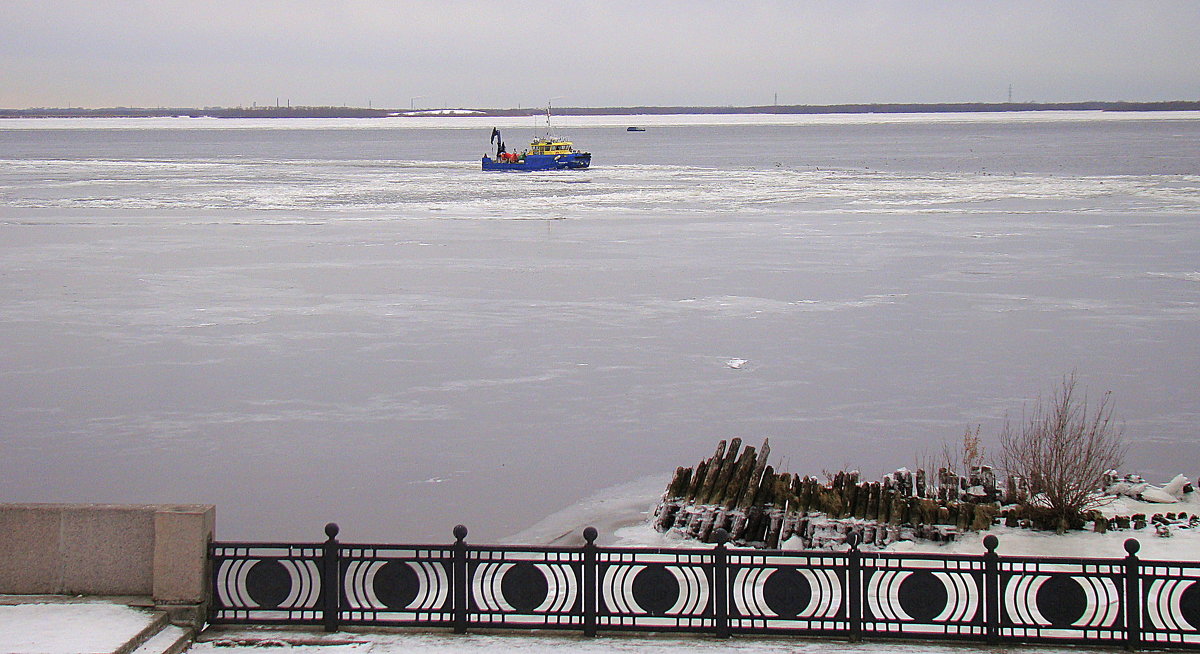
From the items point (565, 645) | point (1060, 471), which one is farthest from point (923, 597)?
point (1060, 471)

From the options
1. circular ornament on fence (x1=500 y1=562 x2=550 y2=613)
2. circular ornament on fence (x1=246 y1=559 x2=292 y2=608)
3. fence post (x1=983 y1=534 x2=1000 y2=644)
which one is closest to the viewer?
fence post (x1=983 y1=534 x2=1000 y2=644)

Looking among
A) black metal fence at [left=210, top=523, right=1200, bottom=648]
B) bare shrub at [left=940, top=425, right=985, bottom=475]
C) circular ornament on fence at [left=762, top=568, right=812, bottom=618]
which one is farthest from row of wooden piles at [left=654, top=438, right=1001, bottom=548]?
circular ornament on fence at [left=762, top=568, right=812, bottom=618]

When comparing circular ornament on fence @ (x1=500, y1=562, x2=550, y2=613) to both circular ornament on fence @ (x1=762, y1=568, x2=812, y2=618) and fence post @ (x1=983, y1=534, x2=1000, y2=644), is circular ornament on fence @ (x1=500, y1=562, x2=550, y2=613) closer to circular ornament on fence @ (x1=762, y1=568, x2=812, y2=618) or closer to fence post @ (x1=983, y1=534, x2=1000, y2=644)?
circular ornament on fence @ (x1=762, y1=568, x2=812, y2=618)

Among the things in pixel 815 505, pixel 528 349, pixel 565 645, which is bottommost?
pixel 565 645

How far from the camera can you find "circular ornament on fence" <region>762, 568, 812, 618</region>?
678cm

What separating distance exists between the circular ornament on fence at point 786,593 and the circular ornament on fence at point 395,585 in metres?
1.87

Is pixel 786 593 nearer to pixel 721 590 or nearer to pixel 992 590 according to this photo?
pixel 721 590

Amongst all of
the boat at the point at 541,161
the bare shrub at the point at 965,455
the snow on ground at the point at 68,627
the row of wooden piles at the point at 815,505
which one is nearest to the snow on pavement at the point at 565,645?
the snow on ground at the point at 68,627

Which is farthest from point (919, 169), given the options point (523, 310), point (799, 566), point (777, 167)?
point (799, 566)

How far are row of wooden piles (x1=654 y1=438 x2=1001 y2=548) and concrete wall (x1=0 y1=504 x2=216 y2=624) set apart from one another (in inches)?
159

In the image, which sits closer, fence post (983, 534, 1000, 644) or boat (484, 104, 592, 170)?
fence post (983, 534, 1000, 644)

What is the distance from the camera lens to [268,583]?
6.93 meters

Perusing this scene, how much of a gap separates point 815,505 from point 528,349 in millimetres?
6746

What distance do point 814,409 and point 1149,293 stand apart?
9235 millimetres
